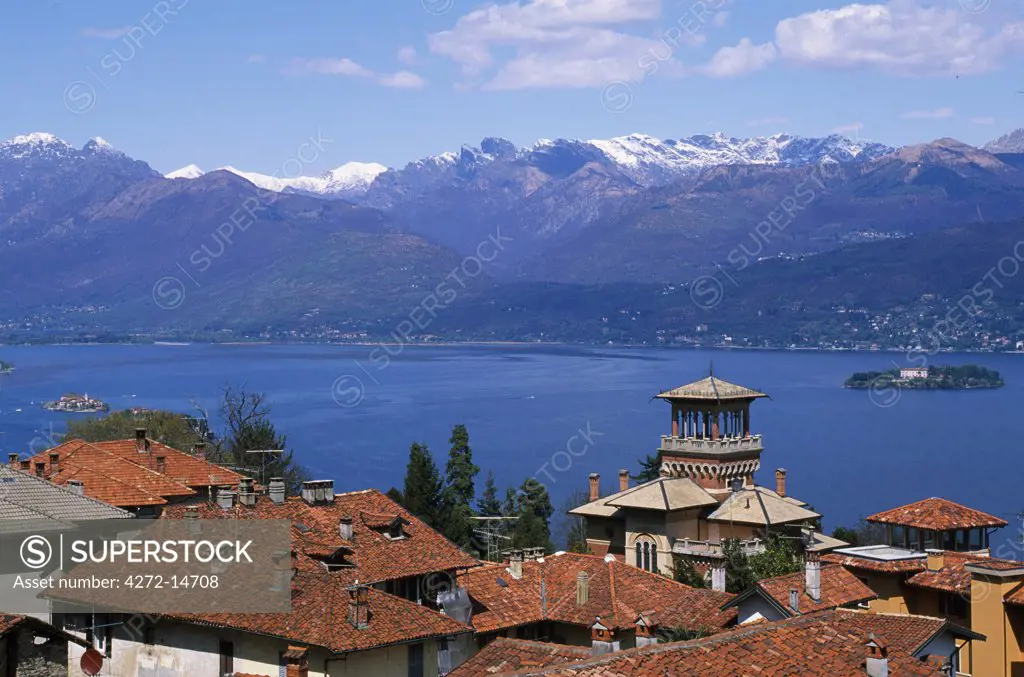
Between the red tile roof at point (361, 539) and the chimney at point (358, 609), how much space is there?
1.70 metres

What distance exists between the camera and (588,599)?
95.4 feet

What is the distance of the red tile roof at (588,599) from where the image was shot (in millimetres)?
27094

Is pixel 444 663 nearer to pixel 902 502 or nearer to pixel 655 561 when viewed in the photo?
Answer: pixel 655 561

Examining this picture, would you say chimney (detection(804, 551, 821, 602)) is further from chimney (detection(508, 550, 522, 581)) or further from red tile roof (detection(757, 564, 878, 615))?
chimney (detection(508, 550, 522, 581))

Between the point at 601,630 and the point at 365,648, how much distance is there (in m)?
3.25

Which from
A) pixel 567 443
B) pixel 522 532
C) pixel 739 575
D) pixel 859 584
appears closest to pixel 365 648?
pixel 859 584

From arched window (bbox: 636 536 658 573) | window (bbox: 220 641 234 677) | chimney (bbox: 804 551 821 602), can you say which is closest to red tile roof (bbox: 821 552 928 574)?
chimney (bbox: 804 551 821 602)

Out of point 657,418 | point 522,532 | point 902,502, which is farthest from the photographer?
point 657,418

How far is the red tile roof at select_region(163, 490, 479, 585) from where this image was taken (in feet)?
85.1

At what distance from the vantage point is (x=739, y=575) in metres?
34.2

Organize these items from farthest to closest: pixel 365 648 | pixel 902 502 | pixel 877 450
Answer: pixel 877 450 → pixel 902 502 → pixel 365 648

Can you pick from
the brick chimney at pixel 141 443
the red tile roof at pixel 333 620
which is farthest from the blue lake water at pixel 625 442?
the red tile roof at pixel 333 620

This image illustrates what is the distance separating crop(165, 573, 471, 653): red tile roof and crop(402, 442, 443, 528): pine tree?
106 feet

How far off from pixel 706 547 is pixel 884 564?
12963mm
